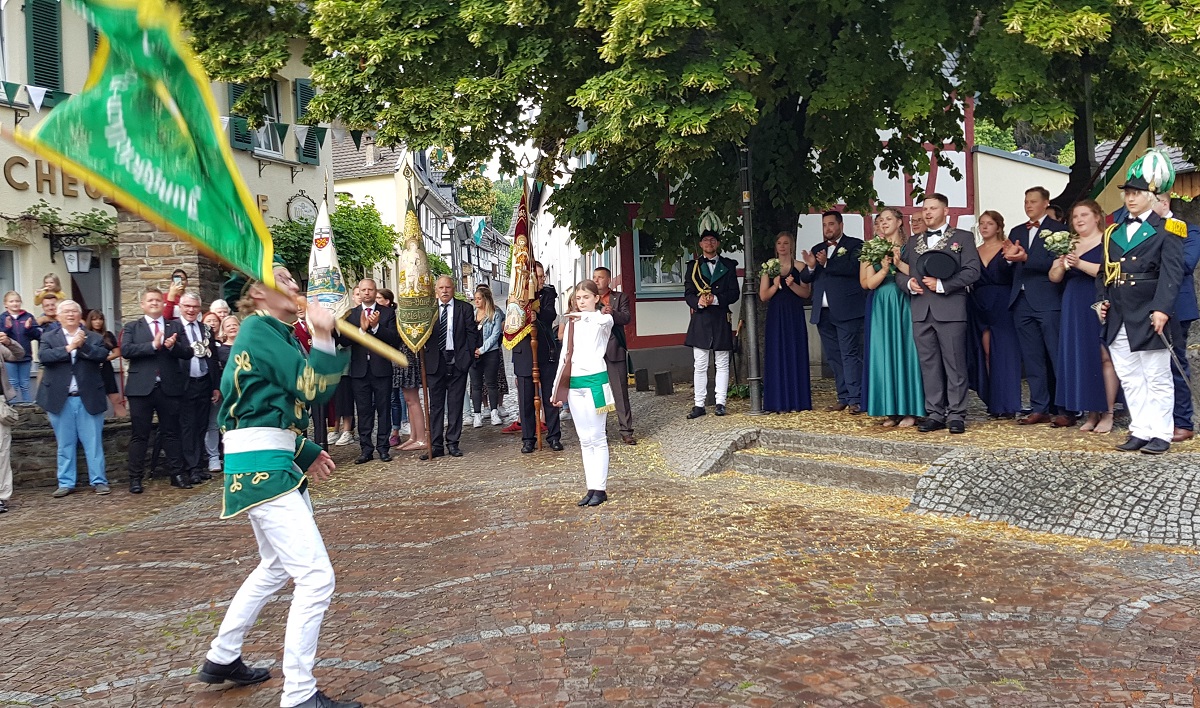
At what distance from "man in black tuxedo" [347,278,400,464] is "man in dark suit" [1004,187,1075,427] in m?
7.07

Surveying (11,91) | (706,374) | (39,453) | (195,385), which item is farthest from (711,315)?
(11,91)

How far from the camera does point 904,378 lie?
10375 mm

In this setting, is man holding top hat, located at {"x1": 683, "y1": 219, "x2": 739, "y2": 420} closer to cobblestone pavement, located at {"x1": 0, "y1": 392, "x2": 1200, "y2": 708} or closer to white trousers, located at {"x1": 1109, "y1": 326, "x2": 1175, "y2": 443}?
cobblestone pavement, located at {"x1": 0, "y1": 392, "x2": 1200, "y2": 708}

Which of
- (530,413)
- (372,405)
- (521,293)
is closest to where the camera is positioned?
(530,413)

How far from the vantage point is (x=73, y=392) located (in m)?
11.4

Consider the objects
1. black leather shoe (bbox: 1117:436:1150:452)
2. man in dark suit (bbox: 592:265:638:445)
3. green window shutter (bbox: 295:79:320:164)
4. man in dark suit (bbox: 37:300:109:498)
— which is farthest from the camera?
green window shutter (bbox: 295:79:320:164)

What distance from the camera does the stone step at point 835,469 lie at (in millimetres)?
8625

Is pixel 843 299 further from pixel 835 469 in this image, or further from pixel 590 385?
pixel 590 385

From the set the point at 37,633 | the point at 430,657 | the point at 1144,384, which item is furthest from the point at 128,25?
the point at 1144,384

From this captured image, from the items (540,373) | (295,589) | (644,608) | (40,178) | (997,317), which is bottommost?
(644,608)

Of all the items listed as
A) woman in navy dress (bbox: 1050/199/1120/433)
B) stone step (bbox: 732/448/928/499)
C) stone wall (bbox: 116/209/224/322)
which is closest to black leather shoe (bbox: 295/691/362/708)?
stone step (bbox: 732/448/928/499)

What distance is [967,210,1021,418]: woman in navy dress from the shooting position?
10.4 metres

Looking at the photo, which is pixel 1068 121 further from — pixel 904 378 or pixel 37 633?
pixel 37 633

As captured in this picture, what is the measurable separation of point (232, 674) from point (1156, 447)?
6.83 m
